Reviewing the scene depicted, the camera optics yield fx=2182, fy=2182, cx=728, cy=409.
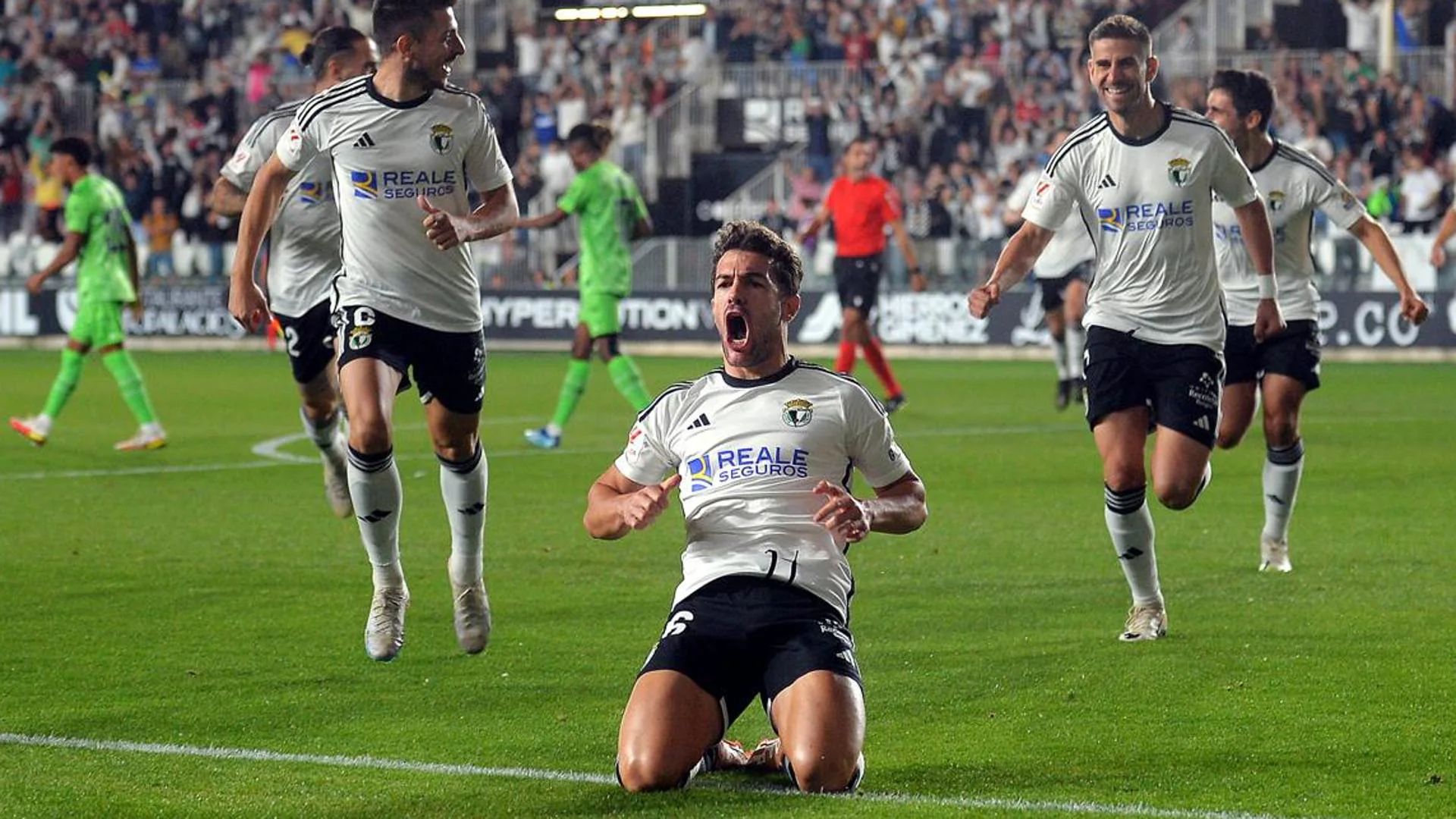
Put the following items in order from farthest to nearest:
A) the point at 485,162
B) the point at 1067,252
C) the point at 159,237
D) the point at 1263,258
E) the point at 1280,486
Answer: the point at 159,237, the point at 1067,252, the point at 1280,486, the point at 1263,258, the point at 485,162

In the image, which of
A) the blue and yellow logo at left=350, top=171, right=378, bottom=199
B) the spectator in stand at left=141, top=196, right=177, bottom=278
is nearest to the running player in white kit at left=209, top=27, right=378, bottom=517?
the blue and yellow logo at left=350, top=171, right=378, bottom=199

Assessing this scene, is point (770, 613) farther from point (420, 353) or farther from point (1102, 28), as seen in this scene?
point (1102, 28)

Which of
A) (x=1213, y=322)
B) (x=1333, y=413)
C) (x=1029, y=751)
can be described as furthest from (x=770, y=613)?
(x=1333, y=413)

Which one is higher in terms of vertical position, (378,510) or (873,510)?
(873,510)

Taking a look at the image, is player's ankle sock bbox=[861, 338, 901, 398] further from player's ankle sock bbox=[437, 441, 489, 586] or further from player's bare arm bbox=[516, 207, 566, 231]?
player's ankle sock bbox=[437, 441, 489, 586]

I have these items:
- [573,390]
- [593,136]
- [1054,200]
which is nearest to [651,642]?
[1054,200]

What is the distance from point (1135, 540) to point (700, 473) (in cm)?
270

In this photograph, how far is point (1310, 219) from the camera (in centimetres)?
1001

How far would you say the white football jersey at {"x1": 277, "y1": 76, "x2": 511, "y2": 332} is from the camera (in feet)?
25.4

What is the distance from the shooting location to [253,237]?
7734 mm

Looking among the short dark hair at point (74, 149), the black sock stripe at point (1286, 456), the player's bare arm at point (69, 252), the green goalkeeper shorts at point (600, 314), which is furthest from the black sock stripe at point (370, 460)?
the player's bare arm at point (69, 252)

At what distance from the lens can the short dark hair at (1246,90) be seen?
9.49 meters

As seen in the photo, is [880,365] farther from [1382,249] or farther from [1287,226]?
[1382,249]

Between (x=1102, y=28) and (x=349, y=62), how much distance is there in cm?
346
